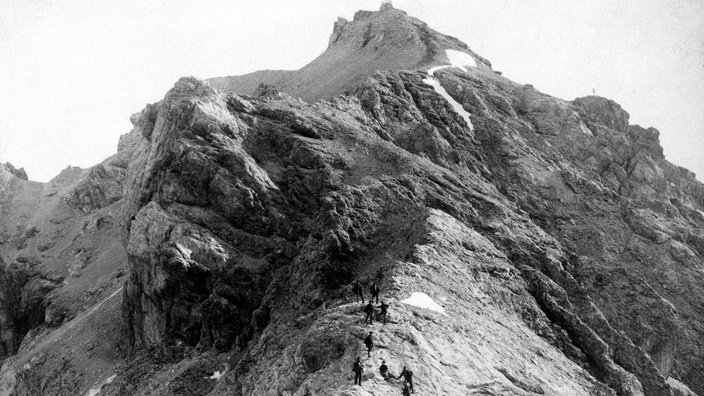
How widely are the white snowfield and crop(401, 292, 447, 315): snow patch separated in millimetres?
42001

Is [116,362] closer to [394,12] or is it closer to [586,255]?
[586,255]

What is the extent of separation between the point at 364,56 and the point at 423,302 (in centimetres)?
7423

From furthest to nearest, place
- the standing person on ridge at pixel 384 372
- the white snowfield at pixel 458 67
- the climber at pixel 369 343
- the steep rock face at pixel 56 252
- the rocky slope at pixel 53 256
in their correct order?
1. the white snowfield at pixel 458 67
2. the steep rock face at pixel 56 252
3. the rocky slope at pixel 53 256
4. the climber at pixel 369 343
5. the standing person on ridge at pixel 384 372

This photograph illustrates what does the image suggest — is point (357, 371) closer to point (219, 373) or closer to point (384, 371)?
point (384, 371)

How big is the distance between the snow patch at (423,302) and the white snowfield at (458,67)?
42.0 m

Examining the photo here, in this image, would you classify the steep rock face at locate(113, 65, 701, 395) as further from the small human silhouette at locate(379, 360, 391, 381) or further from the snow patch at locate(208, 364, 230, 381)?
the snow patch at locate(208, 364, 230, 381)

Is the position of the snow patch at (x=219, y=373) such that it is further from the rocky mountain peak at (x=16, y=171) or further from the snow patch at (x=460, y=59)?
the rocky mountain peak at (x=16, y=171)

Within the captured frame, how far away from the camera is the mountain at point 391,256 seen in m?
36.1

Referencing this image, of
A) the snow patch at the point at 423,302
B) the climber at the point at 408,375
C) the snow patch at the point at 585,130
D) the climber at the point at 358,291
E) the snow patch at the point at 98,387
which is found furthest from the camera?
the snow patch at the point at 585,130

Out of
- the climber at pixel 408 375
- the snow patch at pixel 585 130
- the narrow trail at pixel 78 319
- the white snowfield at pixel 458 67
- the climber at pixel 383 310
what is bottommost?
the narrow trail at pixel 78 319

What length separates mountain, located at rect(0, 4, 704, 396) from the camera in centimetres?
3606

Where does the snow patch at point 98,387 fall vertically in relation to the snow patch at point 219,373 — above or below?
below

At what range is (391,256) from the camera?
45.5 metres

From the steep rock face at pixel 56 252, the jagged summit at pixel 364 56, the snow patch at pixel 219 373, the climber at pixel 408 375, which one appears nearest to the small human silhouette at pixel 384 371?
the climber at pixel 408 375
